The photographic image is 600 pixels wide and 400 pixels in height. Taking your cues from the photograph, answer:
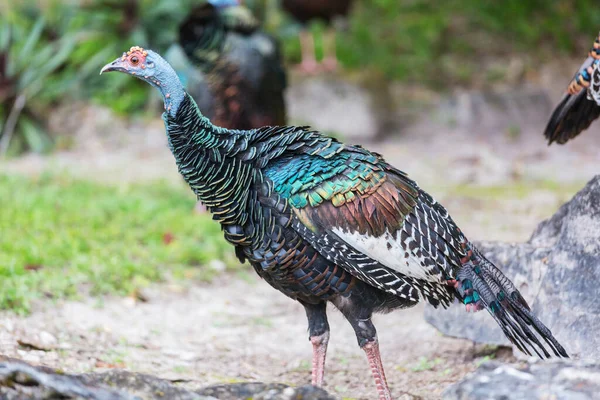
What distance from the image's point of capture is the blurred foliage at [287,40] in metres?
10.5

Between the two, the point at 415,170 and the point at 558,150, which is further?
the point at 558,150

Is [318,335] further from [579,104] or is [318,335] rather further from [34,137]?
[34,137]

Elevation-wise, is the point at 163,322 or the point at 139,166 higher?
the point at 139,166

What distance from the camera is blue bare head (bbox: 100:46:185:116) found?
355 centimetres

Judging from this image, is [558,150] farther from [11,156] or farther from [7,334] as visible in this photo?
[7,334]

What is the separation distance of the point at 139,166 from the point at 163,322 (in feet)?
15.5

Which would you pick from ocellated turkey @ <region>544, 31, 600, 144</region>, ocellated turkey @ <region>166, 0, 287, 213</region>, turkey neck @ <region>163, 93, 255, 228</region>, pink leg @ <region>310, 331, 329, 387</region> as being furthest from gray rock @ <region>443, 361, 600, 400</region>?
ocellated turkey @ <region>166, 0, 287, 213</region>

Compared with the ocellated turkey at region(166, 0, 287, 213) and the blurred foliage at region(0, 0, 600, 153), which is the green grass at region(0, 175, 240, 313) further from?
the blurred foliage at region(0, 0, 600, 153)

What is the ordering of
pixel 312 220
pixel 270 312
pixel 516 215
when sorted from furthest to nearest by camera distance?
pixel 516 215 < pixel 270 312 < pixel 312 220

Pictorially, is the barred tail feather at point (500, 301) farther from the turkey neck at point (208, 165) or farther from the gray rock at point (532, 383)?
the turkey neck at point (208, 165)

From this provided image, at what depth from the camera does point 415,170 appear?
931 centimetres

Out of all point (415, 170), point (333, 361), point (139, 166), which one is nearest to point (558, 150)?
point (415, 170)

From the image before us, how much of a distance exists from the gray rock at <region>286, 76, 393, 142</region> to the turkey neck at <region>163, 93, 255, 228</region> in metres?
7.15

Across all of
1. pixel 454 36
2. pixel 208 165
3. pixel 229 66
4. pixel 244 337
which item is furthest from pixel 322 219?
pixel 454 36
